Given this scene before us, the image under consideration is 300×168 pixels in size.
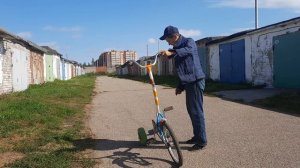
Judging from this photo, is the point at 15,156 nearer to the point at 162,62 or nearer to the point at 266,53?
the point at 266,53

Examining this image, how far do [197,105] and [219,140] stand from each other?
38.1 inches

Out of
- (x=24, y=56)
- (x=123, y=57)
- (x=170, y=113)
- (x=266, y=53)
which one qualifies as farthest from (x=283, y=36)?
(x=123, y=57)

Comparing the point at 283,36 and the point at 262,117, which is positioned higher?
the point at 283,36

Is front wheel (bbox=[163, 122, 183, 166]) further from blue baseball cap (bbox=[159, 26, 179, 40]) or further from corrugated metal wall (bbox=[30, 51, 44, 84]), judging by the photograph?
corrugated metal wall (bbox=[30, 51, 44, 84])

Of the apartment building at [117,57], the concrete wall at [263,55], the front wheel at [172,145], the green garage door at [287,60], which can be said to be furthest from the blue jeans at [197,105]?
the apartment building at [117,57]

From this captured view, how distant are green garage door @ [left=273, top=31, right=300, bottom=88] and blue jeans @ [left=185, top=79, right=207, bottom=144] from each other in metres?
10.4

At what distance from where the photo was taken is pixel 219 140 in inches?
274

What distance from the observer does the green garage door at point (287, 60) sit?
15828mm

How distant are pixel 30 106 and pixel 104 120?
286 centimetres

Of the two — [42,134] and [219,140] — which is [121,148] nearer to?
[219,140]

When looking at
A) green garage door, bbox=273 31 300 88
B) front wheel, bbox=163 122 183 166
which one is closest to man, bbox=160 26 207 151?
front wheel, bbox=163 122 183 166

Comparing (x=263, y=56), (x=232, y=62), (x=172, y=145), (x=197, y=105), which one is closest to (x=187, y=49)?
(x=197, y=105)

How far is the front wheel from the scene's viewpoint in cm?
547

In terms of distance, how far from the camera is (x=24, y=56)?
78.3ft
